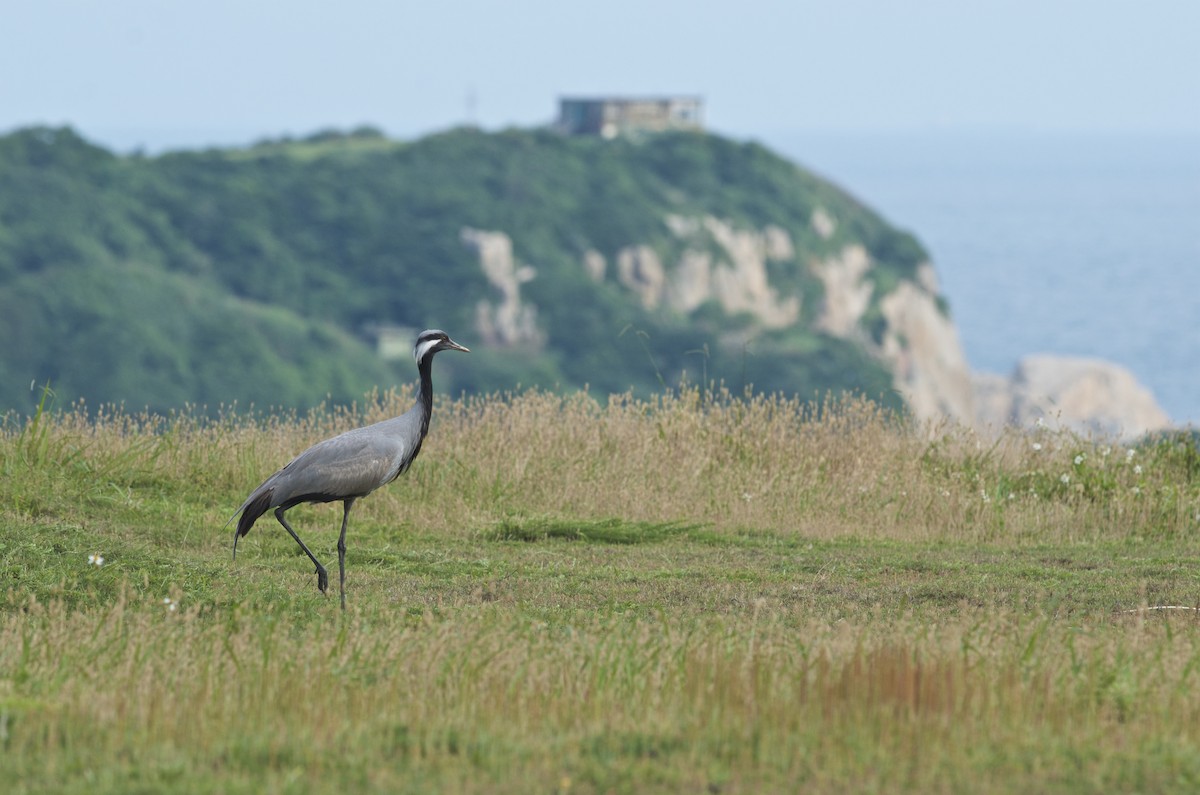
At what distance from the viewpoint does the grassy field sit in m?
6.61

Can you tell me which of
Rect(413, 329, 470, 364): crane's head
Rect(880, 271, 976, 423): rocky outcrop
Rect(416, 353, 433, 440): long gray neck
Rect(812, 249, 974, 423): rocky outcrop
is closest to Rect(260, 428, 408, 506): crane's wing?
Rect(416, 353, 433, 440): long gray neck

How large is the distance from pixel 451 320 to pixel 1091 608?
392 feet

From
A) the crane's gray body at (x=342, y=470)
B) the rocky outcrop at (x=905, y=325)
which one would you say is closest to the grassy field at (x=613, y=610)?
the crane's gray body at (x=342, y=470)

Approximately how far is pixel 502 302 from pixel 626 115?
5151 centimetres

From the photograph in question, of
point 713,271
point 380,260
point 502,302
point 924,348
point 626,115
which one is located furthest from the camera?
point 626,115

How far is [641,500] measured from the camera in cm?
1441

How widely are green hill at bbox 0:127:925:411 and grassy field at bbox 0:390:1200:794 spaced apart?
7589cm

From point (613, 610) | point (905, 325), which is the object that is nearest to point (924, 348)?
point (905, 325)

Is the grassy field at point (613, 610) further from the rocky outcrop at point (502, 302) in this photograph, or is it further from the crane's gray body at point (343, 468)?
the rocky outcrop at point (502, 302)

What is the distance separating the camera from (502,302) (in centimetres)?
13162

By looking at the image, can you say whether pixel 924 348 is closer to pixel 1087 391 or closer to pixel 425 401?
pixel 1087 391

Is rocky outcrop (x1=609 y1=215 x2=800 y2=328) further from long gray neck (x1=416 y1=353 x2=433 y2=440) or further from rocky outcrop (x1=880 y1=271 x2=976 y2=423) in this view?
long gray neck (x1=416 y1=353 x2=433 y2=440)

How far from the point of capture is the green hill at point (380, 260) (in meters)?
102

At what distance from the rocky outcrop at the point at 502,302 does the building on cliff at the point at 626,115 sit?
125 feet
